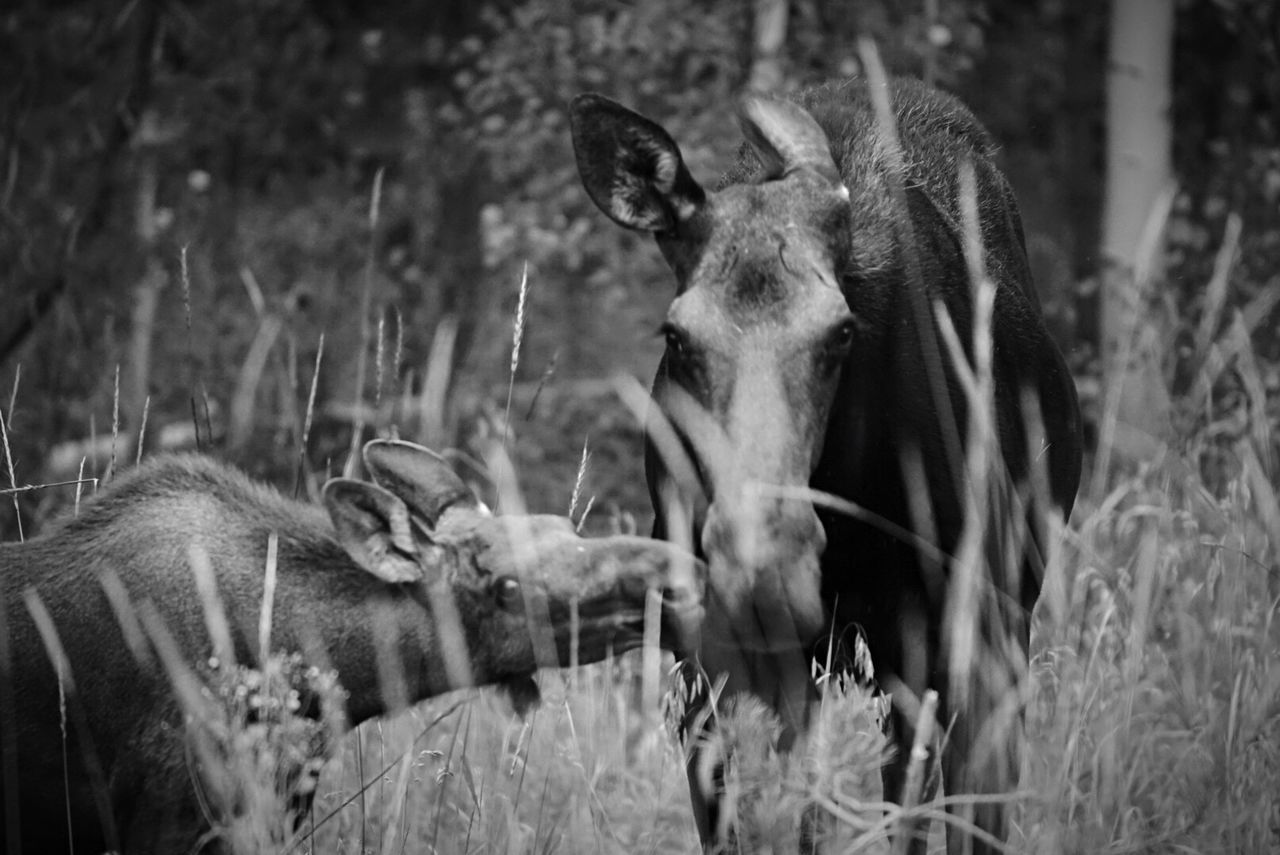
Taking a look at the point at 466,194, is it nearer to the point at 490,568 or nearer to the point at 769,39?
the point at 769,39

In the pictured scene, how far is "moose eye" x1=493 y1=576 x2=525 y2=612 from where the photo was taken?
4.36 meters

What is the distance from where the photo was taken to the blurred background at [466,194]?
866 cm

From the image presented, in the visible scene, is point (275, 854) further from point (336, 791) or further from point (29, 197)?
point (29, 197)

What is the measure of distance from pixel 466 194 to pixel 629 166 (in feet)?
32.6

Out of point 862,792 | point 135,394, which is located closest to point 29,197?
point 135,394

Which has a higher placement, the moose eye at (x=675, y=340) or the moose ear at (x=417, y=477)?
the moose eye at (x=675, y=340)

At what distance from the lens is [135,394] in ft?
30.5

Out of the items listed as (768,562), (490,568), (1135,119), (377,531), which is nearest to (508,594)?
(490,568)

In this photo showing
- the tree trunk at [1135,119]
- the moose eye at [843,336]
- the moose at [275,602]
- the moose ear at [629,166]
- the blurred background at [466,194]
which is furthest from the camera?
the tree trunk at [1135,119]

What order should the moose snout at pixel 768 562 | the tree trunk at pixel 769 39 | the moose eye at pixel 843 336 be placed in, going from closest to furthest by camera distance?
1. the moose snout at pixel 768 562
2. the moose eye at pixel 843 336
3. the tree trunk at pixel 769 39

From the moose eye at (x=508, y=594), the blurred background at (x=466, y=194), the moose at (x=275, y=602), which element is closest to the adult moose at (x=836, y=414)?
the moose at (x=275, y=602)

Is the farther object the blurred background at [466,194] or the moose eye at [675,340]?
the blurred background at [466,194]

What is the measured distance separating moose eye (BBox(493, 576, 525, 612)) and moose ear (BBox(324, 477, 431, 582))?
20 cm

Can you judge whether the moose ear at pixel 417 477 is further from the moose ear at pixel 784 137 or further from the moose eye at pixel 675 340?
the moose ear at pixel 784 137
